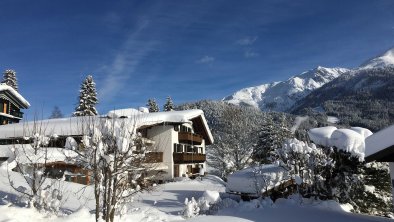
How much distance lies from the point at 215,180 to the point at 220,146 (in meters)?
8.68

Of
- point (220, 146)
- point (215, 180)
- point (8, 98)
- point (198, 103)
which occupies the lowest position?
point (215, 180)

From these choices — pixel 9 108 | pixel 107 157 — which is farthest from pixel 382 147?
pixel 9 108

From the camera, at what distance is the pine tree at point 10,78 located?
6241 cm

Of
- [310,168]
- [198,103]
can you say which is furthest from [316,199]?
[198,103]

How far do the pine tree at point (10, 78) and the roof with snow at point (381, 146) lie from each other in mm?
60914

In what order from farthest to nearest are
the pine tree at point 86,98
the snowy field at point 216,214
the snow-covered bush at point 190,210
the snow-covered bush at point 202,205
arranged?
the pine tree at point 86,98
the snow-covered bush at point 202,205
the snow-covered bush at point 190,210
the snowy field at point 216,214

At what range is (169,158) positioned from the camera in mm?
39688

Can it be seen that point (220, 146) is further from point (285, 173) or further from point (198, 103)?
point (198, 103)

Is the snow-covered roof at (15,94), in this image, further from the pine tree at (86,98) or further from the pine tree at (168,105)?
the pine tree at (168,105)

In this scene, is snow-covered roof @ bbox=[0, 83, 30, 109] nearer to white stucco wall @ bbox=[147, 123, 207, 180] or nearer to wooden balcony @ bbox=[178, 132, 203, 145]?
white stucco wall @ bbox=[147, 123, 207, 180]

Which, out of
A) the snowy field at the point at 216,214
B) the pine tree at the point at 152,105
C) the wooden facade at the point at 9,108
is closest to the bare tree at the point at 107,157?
the snowy field at the point at 216,214

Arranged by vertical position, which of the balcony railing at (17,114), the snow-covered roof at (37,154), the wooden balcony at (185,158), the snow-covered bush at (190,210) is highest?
the balcony railing at (17,114)

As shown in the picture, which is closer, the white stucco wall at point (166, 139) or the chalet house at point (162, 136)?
the chalet house at point (162, 136)

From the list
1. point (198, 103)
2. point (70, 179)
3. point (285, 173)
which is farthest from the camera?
point (198, 103)
